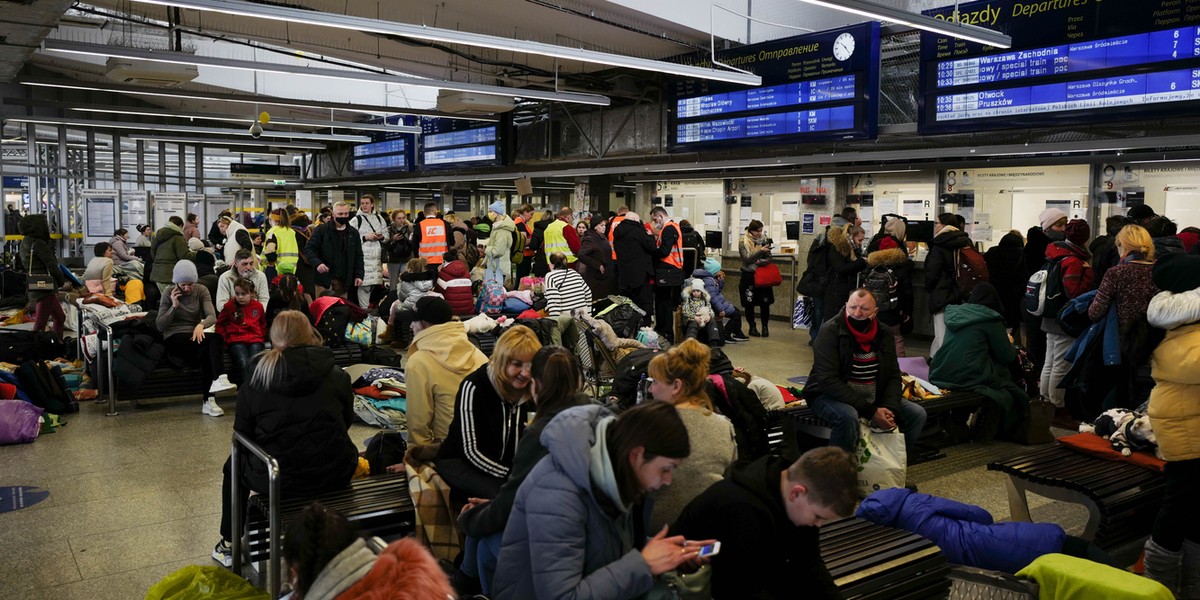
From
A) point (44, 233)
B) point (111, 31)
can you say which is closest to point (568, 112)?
point (111, 31)

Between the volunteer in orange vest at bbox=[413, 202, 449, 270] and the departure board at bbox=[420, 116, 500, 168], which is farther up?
the departure board at bbox=[420, 116, 500, 168]

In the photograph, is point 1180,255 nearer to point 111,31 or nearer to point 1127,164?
point 1127,164

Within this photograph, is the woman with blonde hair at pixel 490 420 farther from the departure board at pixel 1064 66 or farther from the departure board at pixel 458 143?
the departure board at pixel 458 143

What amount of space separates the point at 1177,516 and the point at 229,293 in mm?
7112

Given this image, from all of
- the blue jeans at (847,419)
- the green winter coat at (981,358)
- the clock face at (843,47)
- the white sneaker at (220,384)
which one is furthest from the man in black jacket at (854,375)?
the clock face at (843,47)

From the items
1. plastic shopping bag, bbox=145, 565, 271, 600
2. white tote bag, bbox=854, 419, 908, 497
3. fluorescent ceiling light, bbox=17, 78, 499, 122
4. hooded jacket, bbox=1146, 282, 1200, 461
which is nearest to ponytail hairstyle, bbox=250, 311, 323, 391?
plastic shopping bag, bbox=145, 565, 271, 600

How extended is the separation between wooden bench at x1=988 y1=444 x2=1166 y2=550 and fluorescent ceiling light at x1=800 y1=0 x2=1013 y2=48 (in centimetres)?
365

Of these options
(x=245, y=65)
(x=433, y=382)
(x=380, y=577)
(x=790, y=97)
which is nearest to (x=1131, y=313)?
(x=433, y=382)

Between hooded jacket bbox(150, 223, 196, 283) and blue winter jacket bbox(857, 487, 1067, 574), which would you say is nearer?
blue winter jacket bbox(857, 487, 1067, 574)

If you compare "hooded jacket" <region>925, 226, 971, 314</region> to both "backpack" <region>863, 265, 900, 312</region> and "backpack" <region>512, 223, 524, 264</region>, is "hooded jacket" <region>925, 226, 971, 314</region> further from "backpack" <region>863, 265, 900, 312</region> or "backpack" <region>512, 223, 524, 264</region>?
"backpack" <region>512, 223, 524, 264</region>

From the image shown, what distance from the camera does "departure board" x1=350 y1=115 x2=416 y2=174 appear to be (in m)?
20.9

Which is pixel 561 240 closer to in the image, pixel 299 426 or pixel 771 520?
pixel 299 426

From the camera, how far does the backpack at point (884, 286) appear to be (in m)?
9.15

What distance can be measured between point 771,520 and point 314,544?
1319 millimetres
